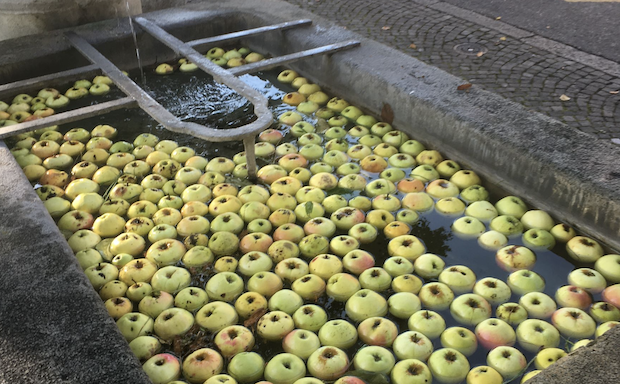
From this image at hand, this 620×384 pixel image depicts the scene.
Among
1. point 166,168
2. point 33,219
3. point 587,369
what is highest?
point 587,369

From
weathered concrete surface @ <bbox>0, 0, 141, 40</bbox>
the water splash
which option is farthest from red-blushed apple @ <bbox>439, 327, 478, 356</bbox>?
weathered concrete surface @ <bbox>0, 0, 141, 40</bbox>

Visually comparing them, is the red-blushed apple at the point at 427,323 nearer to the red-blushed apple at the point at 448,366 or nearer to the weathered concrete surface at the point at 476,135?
the red-blushed apple at the point at 448,366

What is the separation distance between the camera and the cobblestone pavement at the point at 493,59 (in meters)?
4.29

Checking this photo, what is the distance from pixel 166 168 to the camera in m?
3.95

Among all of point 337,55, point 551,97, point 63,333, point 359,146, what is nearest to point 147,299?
point 63,333

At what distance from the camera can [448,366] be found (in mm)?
2465

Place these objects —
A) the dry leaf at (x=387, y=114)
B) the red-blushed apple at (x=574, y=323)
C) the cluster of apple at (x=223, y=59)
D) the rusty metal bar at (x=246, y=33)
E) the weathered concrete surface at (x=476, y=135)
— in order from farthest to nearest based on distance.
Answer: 1. the cluster of apple at (x=223, y=59)
2. the rusty metal bar at (x=246, y=33)
3. the dry leaf at (x=387, y=114)
4. the weathered concrete surface at (x=476, y=135)
5. the red-blushed apple at (x=574, y=323)

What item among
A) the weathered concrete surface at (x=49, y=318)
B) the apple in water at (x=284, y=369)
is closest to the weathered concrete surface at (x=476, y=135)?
the weathered concrete surface at (x=49, y=318)

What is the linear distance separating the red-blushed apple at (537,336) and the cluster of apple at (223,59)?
12.2ft

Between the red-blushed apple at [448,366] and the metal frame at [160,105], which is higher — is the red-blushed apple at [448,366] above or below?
below

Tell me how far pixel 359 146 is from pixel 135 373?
94.9 inches

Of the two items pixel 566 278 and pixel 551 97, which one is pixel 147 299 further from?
pixel 551 97

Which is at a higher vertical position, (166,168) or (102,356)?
(102,356)

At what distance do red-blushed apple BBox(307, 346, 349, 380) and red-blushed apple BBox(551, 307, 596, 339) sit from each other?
1.00 metres
